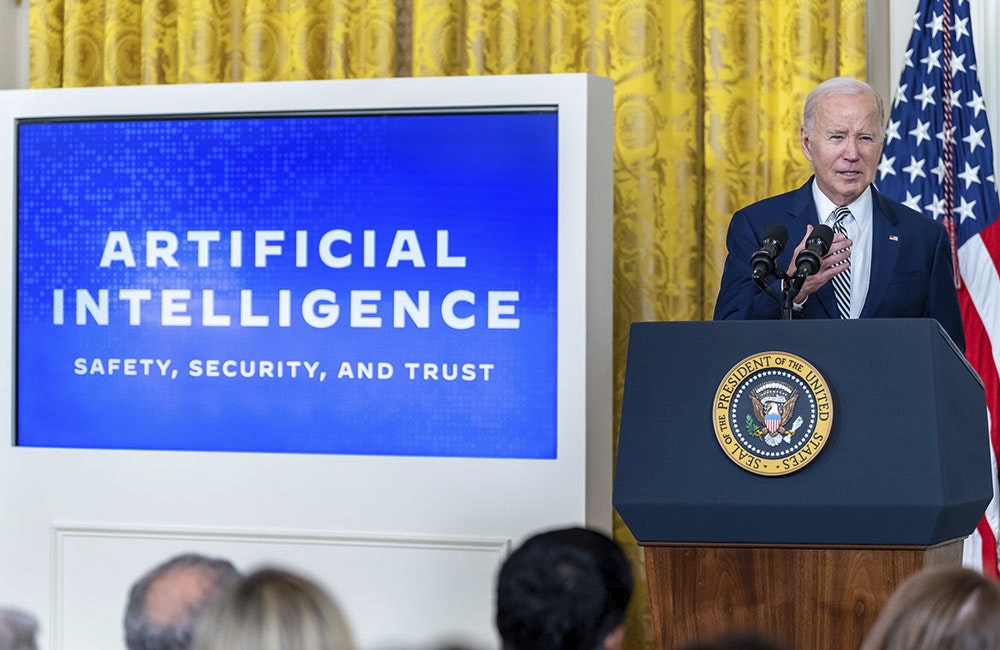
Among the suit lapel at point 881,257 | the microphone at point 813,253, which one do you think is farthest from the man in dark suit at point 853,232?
the microphone at point 813,253

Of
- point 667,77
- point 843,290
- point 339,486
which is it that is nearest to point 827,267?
point 843,290

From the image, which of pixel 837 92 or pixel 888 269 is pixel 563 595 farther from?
pixel 837 92

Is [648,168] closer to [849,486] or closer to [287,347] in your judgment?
[287,347]

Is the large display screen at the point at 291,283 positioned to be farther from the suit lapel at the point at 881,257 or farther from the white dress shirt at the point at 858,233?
the suit lapel at the point at 881,257

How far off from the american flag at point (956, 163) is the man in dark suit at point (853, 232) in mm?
833

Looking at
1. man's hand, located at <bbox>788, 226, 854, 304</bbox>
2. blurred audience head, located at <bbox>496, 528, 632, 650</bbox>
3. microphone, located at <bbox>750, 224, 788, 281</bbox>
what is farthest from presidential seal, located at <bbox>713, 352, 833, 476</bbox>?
blurred audience head, located at <bbox>496, 528, 632, 650</bbox>

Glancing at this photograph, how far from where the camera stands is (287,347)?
3.77 metres

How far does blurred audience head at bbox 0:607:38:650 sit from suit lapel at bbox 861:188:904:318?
2122mm

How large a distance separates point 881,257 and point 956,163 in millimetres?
1136

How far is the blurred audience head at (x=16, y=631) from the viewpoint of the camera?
162 cm

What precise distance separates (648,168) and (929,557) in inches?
82.6

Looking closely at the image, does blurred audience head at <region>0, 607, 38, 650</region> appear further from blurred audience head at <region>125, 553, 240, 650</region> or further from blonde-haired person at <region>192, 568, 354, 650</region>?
blonde-haired person at <region>192, 568, 354, 650</region>

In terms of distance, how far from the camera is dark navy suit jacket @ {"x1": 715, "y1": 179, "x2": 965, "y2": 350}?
3176 millimetres

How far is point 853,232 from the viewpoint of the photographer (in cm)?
329
